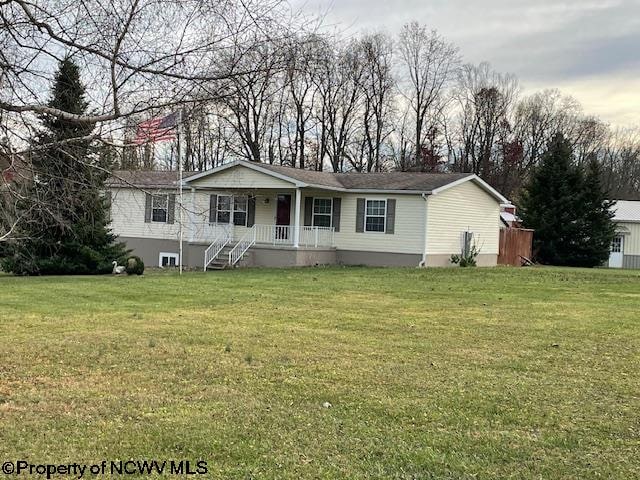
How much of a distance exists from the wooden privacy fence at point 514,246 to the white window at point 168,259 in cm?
1374

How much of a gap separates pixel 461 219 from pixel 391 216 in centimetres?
333

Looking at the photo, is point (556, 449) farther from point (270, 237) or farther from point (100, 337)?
point (270, 237)

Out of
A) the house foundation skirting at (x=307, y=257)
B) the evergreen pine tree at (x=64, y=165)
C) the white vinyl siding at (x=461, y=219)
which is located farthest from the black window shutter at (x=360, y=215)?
the evergreen pine tree at (x=64, y=165)

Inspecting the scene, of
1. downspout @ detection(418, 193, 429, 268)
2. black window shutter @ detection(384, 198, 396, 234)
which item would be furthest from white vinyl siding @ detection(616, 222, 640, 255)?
black window shutter @ detection(384, 198, 396, 234)

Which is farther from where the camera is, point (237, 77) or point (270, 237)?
point (270, 237)

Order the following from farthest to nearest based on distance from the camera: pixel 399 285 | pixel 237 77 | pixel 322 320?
pixel 399 285, pixel 322 320, pixel 237 77

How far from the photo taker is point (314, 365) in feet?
21.3

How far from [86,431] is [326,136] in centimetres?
4029

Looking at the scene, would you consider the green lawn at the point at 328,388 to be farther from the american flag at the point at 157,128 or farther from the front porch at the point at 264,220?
the front porch at the point at 264,220

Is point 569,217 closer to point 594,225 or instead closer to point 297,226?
point 594,225

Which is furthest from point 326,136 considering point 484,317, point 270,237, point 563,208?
point 484,317

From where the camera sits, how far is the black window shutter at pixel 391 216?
2275 centimetres

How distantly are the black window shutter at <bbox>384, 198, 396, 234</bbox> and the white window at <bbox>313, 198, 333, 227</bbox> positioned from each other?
2.34 m

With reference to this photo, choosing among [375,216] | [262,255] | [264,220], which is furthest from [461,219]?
[262,255]
